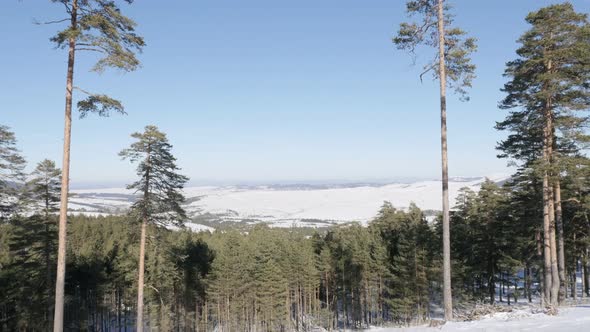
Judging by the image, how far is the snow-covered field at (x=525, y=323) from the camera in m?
9.96

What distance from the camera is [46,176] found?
23266 millimetres

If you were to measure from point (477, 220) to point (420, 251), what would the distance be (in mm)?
6730

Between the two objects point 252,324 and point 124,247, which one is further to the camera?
point 124,247

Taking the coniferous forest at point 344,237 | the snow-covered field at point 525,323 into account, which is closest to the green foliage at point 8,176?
the coniferous forest at point 344,237

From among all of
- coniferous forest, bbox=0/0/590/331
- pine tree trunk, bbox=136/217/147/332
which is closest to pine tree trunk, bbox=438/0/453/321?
coniferous forest, bbox=0/0/590/331

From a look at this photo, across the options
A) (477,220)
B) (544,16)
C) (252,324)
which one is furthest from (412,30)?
(252,324)

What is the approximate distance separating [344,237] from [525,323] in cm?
3842

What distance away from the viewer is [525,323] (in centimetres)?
1096

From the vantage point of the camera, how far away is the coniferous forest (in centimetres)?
1609

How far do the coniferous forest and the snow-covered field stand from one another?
40.6 inches

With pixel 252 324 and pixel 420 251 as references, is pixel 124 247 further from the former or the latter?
pixel 420 251

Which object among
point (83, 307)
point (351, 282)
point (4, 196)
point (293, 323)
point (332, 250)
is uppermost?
point (4, 196)

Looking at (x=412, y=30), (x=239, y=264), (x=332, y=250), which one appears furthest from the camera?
(x=332, y=250)

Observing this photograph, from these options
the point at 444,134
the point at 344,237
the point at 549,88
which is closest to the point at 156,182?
the point at 444,134
